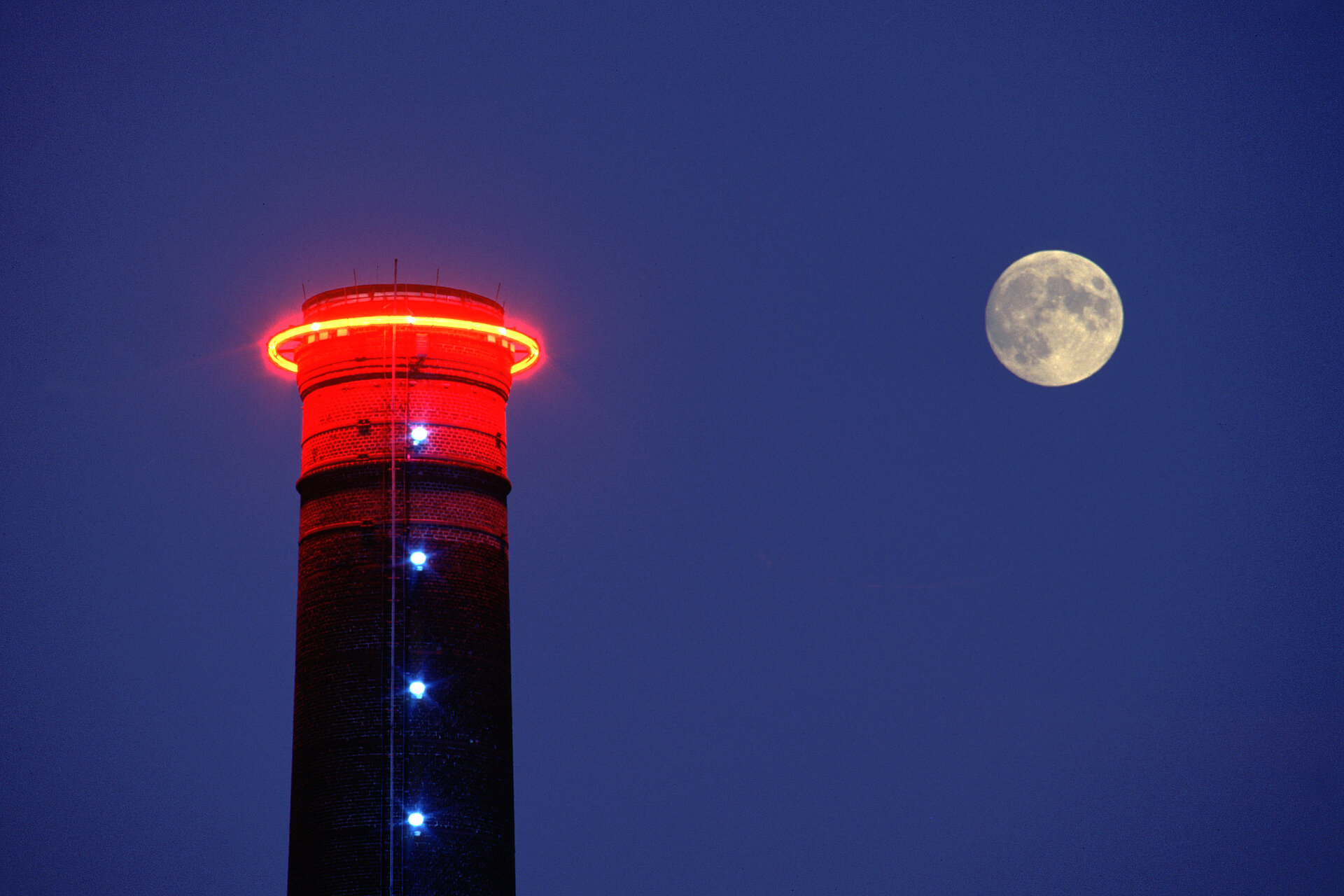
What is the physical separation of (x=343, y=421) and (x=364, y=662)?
525 cm

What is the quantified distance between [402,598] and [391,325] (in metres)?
5.89

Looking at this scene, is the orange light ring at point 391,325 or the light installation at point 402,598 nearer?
the light installation at point 402,598

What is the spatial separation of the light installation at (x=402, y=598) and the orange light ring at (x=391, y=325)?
0.15 feet

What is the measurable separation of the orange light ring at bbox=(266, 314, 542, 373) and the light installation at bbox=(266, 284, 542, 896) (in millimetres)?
46

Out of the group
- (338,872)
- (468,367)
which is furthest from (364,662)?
(468,367)

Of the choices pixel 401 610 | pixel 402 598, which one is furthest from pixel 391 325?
pixel 401 610

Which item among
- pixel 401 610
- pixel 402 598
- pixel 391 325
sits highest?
pixel 391 325

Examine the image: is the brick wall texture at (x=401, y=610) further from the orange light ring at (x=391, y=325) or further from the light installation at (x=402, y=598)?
the orange light ring at (x=391, y=325)

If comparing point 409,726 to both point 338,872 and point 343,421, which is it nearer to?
point 338,872

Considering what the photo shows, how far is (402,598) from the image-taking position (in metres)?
40.5

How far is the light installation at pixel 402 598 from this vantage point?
3938 cm

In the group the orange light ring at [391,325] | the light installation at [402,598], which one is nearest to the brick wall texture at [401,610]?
the light installation at [402,598]

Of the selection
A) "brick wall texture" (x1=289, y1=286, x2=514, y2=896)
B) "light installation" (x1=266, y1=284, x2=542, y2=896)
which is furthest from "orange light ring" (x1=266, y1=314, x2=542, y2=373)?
"brick wall texture" (x1=289, y1=286, x2=514, y2=896)

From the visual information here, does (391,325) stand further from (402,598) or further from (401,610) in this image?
(401,610)
